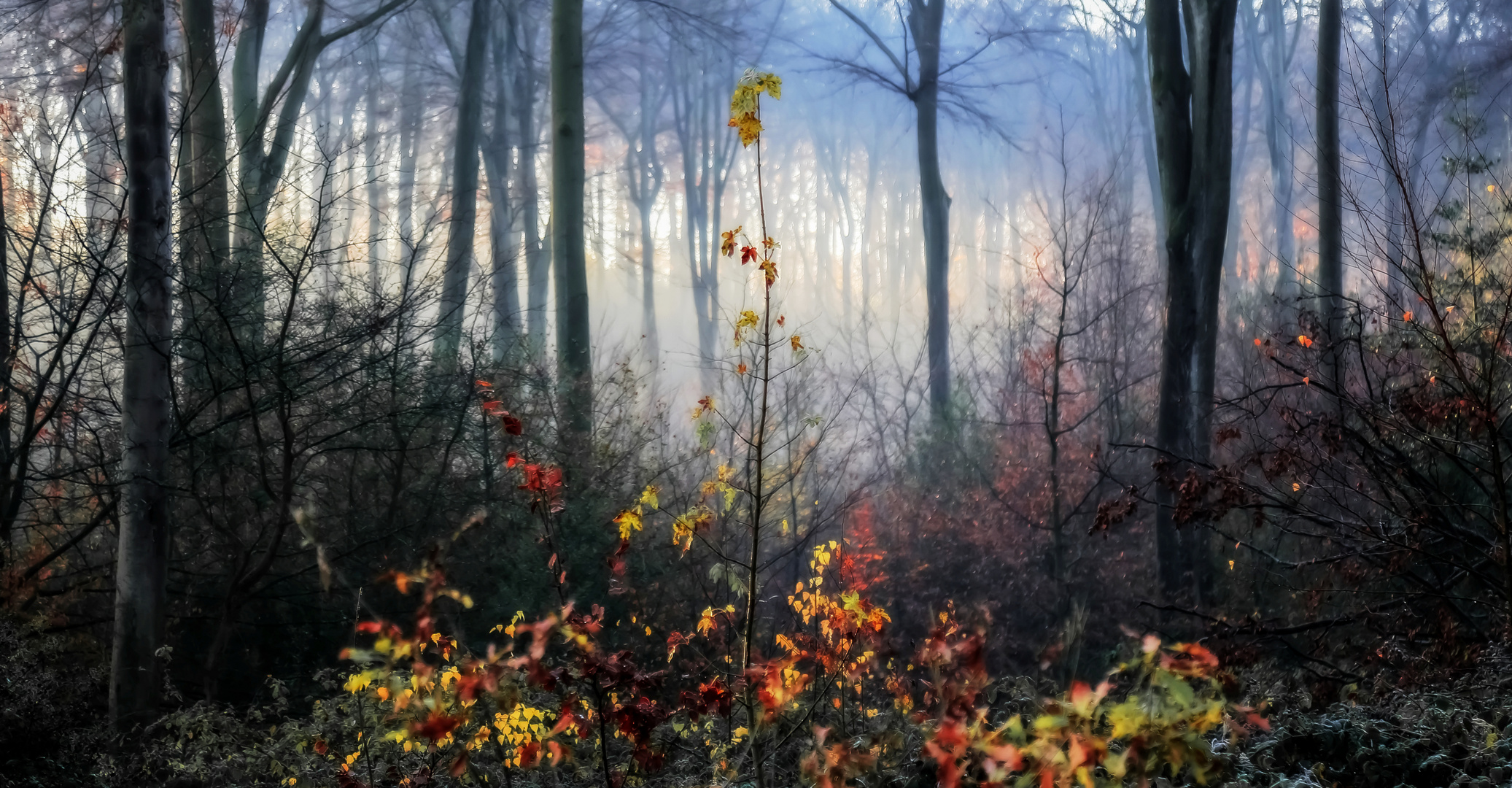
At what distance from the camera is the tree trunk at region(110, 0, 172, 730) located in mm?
5457

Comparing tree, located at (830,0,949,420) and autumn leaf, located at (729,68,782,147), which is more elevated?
tree, located at (830,0,949,420)

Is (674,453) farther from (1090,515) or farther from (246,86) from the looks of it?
(246,86)

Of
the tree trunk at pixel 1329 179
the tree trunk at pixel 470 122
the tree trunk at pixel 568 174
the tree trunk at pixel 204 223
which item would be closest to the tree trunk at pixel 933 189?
the tree trunk at pixel 1329 179

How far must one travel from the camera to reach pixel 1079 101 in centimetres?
4612

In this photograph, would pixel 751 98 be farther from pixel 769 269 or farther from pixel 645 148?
pixel 645 148

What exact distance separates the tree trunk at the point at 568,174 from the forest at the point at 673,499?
0.20ft

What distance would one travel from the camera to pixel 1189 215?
9664 millimetres

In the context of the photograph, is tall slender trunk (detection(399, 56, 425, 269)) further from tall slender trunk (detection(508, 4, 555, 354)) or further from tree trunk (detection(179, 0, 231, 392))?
tree trunk (detection(179, 0, 231, 392))

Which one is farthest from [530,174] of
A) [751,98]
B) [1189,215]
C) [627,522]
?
[751,98]

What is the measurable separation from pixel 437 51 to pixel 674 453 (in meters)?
14.7

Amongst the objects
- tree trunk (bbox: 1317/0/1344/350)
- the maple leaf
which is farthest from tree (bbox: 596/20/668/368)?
the maple leaf

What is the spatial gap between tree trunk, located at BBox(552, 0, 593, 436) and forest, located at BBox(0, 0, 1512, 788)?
60 mm

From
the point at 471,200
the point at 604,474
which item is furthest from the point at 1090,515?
the point at 471,200

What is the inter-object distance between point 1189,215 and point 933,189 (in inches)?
238
